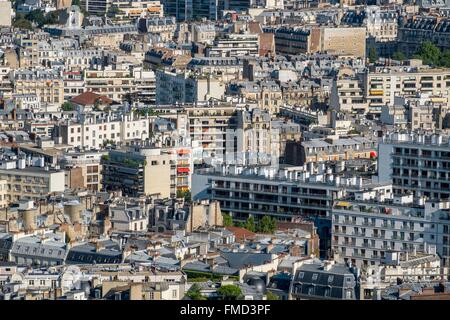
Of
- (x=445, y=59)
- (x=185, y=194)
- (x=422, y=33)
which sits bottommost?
Result: (x=185, y=194)

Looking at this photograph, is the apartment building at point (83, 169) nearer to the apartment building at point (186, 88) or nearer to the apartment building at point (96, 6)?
the apartment building at point (186, 88)

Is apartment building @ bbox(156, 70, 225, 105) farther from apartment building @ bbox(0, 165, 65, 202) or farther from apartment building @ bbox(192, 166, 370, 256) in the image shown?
apartment building @ bbox(192, 166, 370, 256)

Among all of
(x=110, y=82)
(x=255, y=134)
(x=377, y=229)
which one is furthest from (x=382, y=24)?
(x=377, y=229)

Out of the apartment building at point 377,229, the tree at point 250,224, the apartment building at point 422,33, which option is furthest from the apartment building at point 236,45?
the apartment building at point 377,229

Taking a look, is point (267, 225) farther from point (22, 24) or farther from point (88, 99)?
point (22, 24)

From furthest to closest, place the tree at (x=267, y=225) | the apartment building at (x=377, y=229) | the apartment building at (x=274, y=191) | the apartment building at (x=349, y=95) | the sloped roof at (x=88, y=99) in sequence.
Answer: the apartment building at (x=349, y=95) < the sloped roof at (x=88, y=99) < the apartment building at (x=274, y=191) < the tree at (x=267, y=225) < the apartment building at (x=377, y=229)
